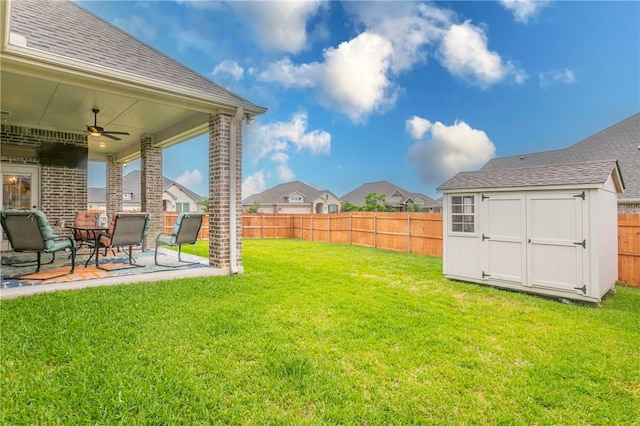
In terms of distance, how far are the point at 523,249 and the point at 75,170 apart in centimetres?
1119

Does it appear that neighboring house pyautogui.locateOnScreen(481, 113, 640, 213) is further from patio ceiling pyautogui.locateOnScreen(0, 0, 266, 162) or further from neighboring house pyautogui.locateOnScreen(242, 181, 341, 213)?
neighboring house pyautogui.locateOnScreen(242, 181, 341, 213)

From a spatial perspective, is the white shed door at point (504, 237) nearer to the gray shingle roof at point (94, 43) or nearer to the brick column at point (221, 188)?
the brick column at point (221, 188)

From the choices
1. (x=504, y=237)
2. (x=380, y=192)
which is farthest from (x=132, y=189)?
(x=504, y=237)

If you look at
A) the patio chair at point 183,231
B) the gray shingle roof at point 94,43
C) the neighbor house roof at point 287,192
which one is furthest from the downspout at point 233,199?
the neighbor house roof at point 287,192

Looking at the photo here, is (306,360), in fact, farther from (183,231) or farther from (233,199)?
(183,231)

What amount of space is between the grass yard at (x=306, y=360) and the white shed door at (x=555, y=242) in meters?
0.56

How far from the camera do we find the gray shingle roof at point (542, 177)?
17.4 feet

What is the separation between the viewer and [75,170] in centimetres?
875

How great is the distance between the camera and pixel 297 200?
35.7m

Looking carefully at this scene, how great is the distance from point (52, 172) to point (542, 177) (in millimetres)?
11574

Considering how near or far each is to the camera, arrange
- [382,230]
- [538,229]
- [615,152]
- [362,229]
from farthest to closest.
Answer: [362,229]
[382,230]
[615,152]
[538,229]

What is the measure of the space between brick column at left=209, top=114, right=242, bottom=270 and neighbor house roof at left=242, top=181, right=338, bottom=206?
1138 inches

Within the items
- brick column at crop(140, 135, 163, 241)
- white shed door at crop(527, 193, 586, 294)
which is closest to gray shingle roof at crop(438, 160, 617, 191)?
white shed door at crop(527, 193, 586, 294)

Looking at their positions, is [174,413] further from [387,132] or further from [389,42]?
[387,132]
